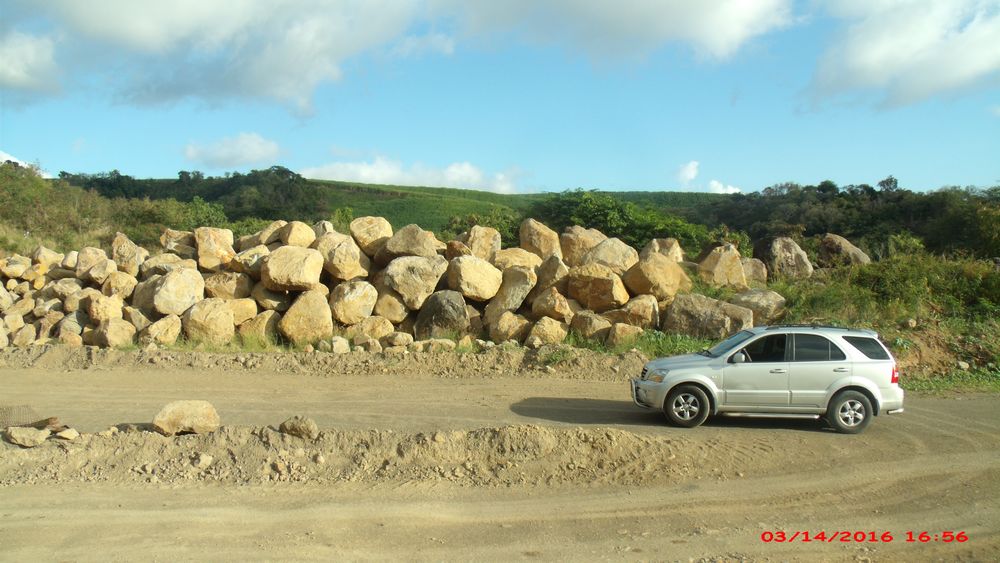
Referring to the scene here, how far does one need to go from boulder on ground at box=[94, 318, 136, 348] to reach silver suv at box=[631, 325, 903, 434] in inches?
465

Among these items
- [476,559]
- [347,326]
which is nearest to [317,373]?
[347,326]

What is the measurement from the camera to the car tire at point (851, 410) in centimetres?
1052

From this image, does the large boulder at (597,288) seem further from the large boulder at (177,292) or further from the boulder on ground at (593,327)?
the large boulder at (177,292)

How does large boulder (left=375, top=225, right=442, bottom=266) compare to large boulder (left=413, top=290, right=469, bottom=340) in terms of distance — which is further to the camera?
large boulder (left=375, top=225, right=442, bottom=266)

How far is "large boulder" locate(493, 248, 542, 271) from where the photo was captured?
19047 mm

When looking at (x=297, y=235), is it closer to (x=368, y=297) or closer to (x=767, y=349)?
(x=368, y=297)

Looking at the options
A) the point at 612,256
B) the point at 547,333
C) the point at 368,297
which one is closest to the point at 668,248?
the point at 612,256

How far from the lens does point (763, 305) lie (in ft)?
56.1

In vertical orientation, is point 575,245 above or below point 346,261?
above

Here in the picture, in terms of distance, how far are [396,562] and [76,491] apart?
13.3ft

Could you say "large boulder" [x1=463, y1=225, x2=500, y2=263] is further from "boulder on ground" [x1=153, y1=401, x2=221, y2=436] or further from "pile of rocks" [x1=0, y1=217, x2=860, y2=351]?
"boulder on ground" [x1=153, y1=401, x2=221, y2=436]

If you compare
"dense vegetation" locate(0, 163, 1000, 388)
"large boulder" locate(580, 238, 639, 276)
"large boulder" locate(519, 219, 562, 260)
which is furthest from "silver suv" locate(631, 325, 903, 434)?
"large boulder" locate(519, 219, 562, 260)

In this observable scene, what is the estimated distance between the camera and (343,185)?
282ft

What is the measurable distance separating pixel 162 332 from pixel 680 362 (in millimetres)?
11376
